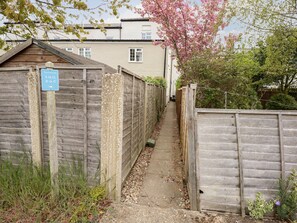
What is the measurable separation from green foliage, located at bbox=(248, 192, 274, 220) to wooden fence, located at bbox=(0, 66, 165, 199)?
2.13 meters

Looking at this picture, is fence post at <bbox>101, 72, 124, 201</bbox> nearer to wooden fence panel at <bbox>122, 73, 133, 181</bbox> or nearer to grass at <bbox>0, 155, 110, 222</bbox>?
grass at <bbox>0, 155, 110, 222</bbox>

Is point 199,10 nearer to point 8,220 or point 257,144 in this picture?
point 257,144

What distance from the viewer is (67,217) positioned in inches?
105

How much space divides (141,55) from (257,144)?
17549 mm

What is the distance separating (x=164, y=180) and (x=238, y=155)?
6.28 feet

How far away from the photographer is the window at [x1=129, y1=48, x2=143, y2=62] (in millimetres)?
19156

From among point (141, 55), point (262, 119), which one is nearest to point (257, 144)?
point (262, 119)

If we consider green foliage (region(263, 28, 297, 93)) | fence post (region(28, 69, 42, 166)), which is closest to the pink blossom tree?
green foliage (region(263, 28, 297, 93))

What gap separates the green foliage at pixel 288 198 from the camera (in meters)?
2.71

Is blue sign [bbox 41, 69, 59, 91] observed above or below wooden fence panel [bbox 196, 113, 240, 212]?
above

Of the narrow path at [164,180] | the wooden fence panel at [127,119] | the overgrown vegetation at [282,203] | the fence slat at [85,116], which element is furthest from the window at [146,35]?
the overgrown vegetation at [282,203]

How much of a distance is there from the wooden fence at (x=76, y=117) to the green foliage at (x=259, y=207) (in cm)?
213

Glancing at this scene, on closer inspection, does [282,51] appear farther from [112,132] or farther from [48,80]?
[48,80]

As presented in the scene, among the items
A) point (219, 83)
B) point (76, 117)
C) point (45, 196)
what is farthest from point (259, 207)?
point (219, 83)
